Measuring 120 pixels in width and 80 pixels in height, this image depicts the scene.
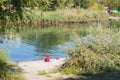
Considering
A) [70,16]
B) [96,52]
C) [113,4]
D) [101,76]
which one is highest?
[96,52]

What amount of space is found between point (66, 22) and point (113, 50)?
182 ft

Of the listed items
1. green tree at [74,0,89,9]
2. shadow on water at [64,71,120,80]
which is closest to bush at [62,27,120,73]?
shadow on water at [64,71,120,80]

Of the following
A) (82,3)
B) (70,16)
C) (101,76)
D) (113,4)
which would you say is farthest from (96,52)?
(113,4)

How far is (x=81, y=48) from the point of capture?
16625 mm

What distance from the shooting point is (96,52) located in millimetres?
16688

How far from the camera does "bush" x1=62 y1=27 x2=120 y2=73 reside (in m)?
16.4

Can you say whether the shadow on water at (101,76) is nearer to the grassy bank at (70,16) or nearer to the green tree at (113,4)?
the grassy bank at (70,16)

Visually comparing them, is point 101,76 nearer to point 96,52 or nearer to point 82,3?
point 96,52

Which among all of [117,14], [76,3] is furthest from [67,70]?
[117,14]

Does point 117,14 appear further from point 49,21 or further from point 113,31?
point 113,31

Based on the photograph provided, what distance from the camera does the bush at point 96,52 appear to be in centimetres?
1644

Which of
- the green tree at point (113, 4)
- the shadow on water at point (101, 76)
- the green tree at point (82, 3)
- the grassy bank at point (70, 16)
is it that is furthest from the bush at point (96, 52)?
the green tree at point (113, 4)

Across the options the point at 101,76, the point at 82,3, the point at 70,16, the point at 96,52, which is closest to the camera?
the point at 101,76

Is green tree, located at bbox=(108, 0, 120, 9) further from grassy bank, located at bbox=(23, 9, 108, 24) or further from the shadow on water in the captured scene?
the shadow on water
